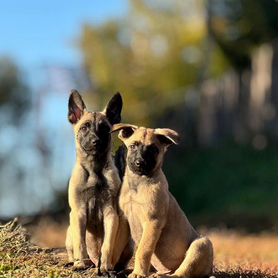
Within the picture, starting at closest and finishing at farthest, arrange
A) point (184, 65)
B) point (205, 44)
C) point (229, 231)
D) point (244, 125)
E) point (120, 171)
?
1. point (120, 171)
2. point (229, 231)
3. point (244, 125)
4. point (205, 44)
5. point (184, 65)

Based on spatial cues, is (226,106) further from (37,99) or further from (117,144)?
(117,144)

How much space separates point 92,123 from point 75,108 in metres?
0.32

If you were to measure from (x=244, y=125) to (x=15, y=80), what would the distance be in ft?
27.3

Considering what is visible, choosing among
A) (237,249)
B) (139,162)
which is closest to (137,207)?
(139,162)

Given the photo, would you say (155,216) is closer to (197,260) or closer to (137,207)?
(137,207)

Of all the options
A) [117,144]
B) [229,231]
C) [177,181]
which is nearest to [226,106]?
[177,181]

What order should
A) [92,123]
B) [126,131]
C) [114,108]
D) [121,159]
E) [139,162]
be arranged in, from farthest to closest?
[121,159]
[114,108]
[92,123]
[126,131]
[139,162]

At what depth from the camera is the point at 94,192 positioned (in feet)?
20.1

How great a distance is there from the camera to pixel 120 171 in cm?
645

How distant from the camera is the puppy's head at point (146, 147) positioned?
19.1 ft

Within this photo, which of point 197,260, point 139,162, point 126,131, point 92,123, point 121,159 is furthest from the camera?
point 121,159

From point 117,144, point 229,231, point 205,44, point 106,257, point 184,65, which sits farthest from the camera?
point 184,65

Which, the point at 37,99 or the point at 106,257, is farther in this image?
the point at 37,99

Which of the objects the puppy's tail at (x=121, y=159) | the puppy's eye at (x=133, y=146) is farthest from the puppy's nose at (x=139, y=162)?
the puppy's tail at (x=121, y=159)
